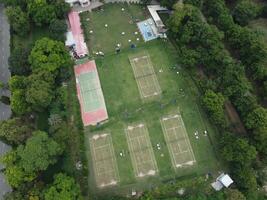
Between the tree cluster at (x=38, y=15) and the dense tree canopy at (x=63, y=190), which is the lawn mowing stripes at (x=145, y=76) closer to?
the tree cluster at (x=38, y=15)

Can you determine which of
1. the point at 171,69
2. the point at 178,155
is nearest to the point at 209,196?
the point at 178,155

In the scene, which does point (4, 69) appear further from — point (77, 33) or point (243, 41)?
point (243, 41)

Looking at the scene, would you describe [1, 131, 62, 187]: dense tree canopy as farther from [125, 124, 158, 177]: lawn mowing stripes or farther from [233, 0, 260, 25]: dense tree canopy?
[233, 0, 260, 25]: dense tree canopy

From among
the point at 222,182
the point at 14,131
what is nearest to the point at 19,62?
the point at 14,131

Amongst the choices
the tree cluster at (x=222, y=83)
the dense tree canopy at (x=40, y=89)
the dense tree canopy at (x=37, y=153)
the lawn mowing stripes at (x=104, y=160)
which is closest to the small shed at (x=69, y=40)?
the dense tree canopy at (x=40, y=89)

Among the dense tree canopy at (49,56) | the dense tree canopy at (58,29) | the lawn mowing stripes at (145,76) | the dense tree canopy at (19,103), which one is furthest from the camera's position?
the dense tree canopy at (58,29)
